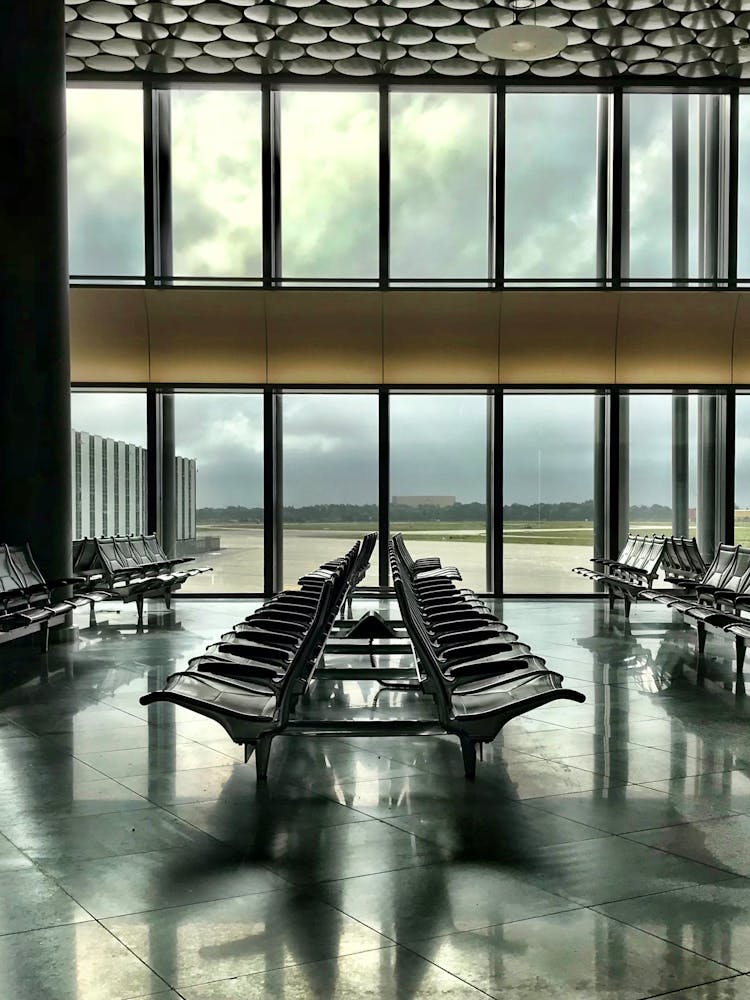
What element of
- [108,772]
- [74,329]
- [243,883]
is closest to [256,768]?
[108,772]

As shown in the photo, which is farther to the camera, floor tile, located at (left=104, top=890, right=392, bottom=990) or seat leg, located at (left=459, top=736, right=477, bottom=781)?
seat leg, located at (left=459, top=736, right=477, bottom=781)

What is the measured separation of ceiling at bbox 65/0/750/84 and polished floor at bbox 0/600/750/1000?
8841mm

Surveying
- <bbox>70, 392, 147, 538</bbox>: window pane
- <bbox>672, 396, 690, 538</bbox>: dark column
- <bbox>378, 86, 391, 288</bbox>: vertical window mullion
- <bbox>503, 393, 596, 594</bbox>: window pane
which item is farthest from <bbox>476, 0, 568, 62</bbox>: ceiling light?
<bbox>70, 392, 147, 538</bbox>: window pane

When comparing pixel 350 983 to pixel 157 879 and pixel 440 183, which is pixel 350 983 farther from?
pixel 440 183

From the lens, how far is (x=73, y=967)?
2.83 meters

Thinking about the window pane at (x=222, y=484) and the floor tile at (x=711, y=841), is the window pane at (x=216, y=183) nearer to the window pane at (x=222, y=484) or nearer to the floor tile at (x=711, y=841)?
the window pane at (x=222, y=484)

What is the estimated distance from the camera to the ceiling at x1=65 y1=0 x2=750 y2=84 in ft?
39.7

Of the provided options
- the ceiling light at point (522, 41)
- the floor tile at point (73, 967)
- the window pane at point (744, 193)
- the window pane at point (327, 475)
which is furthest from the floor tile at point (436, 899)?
the window pane at point (744, 193)

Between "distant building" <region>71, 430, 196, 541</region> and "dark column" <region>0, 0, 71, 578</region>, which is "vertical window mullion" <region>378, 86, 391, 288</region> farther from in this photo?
"dark column" <region>0, 0, 71, 578</region>

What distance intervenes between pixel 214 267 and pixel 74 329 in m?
2.11

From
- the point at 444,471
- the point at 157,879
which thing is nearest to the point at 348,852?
the point at 157,879

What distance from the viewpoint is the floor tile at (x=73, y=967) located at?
2697 mm

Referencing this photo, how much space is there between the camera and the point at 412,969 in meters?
2.82

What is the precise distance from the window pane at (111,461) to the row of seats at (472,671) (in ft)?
27.0
